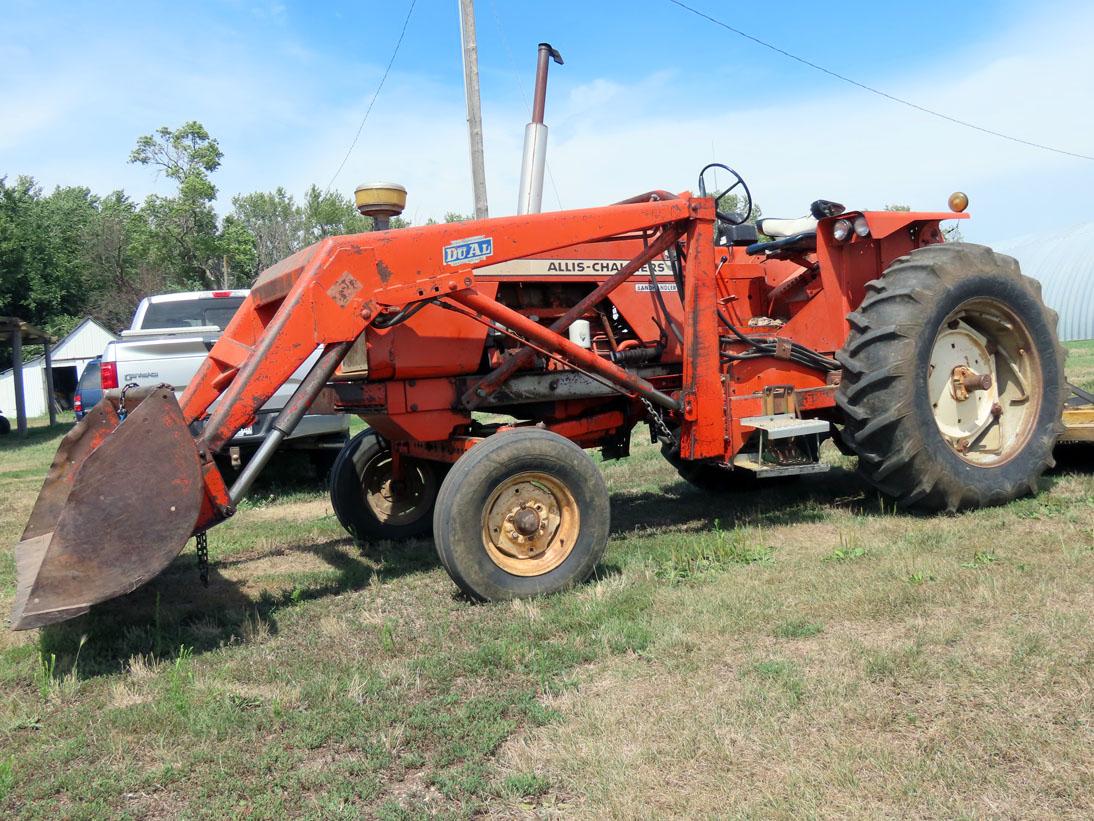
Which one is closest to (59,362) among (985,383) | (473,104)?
(473,104)

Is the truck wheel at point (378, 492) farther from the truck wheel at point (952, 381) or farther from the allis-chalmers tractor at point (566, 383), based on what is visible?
the truck wheel at point (952, 381)

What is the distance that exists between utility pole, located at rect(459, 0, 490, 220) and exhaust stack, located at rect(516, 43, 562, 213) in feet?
10.1

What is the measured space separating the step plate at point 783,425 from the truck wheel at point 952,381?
21 centimetres

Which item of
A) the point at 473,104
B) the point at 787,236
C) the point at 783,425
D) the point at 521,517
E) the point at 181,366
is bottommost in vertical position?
the point at 521,517

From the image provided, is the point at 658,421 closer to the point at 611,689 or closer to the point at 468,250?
the point at 468,250

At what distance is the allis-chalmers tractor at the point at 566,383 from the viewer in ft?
13.0

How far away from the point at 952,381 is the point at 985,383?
0.64 feet

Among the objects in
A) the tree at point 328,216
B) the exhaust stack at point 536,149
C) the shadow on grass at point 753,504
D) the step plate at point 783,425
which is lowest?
the shadow on grass at point 753,504

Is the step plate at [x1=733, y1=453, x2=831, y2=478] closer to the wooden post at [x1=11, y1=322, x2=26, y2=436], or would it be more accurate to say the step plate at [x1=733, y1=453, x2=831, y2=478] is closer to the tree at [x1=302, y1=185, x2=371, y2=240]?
the wooden post at [x1=11, y1=322, x2=26, y2=436]

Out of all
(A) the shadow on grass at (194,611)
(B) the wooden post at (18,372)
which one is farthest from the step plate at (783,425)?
(B) the wooden post at (18,372)

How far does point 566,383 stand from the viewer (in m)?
5.53

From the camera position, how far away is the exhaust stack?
22.1ft

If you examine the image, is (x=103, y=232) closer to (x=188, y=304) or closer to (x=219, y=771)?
(x=188, y=304)

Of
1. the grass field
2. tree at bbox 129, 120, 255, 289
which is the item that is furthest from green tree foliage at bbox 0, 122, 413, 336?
the grass field
